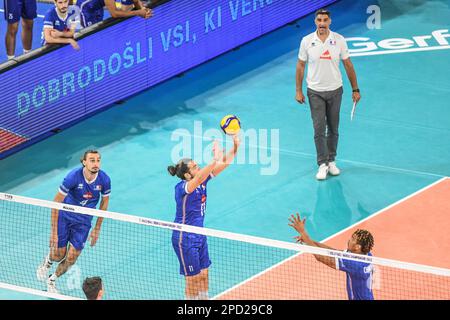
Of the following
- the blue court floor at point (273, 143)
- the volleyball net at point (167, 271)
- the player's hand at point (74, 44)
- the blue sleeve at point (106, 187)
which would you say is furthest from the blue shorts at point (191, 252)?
the player's hand at point (74, 44)

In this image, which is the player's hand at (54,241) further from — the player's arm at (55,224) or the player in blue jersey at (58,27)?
the player in blue jersey at (58,27)

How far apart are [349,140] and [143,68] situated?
4.22 meters

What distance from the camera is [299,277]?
15.3 metres

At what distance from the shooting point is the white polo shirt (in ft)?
57.9

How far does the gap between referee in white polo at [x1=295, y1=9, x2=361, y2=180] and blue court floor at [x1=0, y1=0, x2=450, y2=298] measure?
0.58 metres

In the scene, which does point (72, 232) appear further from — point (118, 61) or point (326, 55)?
point (118, 61)

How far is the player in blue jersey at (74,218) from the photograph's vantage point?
14.9 m

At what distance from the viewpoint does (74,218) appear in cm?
1497

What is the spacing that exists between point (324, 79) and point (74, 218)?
4.88 metres

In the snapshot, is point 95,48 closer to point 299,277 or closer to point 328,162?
point 328,162

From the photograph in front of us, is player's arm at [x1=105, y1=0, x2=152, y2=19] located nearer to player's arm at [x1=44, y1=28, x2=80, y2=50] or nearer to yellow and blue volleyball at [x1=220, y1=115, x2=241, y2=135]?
player's arm at [x1=44, y1=28, x2=80, y2=50]

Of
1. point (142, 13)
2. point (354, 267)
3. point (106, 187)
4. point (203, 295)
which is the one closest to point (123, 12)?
point (142, 13)
